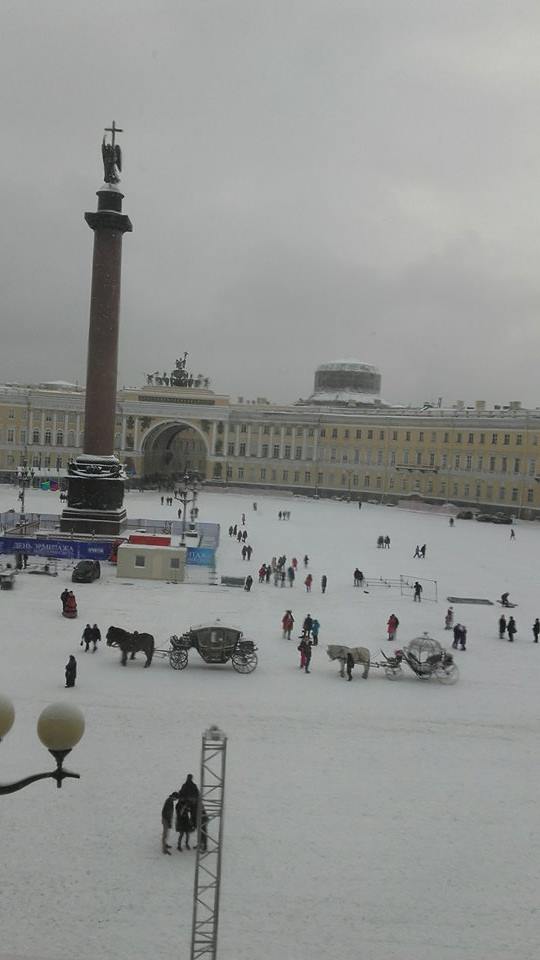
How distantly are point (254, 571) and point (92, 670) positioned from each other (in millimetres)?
17120

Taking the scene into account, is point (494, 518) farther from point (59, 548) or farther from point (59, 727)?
point (59, 727)

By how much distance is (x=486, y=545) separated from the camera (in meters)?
49.9

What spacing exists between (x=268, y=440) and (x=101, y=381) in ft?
184

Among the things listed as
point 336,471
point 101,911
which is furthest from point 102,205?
point 336,471

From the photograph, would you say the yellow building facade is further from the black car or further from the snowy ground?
the snowy ground

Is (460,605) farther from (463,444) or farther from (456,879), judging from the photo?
(463,444)

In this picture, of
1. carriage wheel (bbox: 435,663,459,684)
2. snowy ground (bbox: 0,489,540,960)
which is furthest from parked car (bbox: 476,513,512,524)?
carriage wheel (bbox: 435,663,459,684)

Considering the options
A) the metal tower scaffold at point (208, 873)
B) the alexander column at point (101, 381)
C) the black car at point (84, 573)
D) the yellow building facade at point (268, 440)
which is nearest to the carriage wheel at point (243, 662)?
the metal tower scaffold at point (208, 873)

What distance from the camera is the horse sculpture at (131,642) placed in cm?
1898

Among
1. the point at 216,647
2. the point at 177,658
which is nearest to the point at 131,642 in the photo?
the point at 177,658

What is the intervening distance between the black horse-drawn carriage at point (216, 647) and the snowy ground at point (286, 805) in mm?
304

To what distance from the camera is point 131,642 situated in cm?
1912

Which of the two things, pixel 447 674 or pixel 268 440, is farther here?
pixel 268 440

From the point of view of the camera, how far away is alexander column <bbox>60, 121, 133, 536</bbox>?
3781 cm
